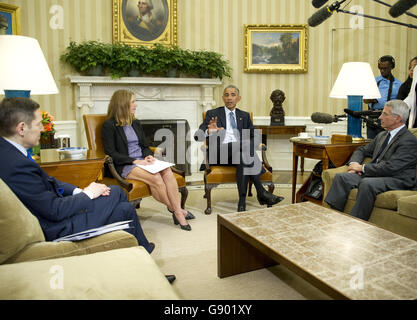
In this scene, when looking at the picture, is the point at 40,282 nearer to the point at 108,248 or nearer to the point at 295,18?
the point at 108,248

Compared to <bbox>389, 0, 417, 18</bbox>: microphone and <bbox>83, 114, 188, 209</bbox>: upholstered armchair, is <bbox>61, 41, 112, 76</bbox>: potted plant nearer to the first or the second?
<bbox>83, 114, 188, 209</bbox>: upholstered armchair

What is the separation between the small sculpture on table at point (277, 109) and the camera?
6023 millimetres

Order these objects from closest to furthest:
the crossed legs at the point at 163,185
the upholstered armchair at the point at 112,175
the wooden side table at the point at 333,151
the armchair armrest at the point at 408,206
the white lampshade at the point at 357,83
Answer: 1. the armchair armrest at the point at 408,206
2. the upholstered armchair at the point at 112,175
3. the crossed legs at the point at 163,185
4. the wooden side table at the point at 333,151
5. the white lampshade at the point at 357,83

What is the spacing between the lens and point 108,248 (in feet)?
5.92

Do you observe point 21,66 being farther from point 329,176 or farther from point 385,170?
point 385,170

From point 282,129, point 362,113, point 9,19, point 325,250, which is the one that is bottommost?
point 325,250

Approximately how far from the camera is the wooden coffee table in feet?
5.16

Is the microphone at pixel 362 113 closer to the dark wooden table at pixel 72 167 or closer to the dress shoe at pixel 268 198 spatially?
the dress shoe at pixel 268 198

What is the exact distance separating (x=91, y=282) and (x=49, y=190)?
0.84m

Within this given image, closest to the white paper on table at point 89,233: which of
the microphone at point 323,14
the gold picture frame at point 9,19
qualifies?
the microphone at point 323,14

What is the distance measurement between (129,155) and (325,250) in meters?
2.33

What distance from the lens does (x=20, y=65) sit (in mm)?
2562

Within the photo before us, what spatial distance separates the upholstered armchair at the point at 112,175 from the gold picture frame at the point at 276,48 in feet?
10.4

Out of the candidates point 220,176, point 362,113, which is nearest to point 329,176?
point 362,113
